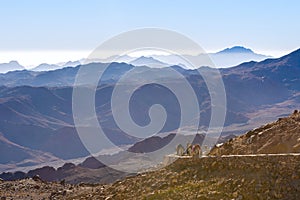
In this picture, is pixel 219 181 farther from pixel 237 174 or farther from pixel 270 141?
pixel 270 141

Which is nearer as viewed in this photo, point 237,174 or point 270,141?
point 237,174

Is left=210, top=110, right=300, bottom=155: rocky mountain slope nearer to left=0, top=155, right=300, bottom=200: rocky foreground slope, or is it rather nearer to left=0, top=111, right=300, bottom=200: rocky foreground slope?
left=0, top=111, right=300, bottom=200: rocky foreground slope

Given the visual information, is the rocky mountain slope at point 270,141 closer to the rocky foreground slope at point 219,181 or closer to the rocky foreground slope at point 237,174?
the rocky foreground slope at point 237,174

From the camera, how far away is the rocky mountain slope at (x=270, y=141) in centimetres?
2052

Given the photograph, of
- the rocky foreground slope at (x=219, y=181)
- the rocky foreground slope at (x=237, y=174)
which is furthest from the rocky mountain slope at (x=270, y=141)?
the rocky foreground slope at (x=219, y=181)

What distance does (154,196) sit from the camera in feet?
60.3

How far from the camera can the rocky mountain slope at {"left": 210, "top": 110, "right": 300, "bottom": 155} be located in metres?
20.5

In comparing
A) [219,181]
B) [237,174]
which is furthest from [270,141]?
[219,181]

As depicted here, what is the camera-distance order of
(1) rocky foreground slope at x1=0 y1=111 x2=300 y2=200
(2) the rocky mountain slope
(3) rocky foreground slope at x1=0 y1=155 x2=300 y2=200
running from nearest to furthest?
(3) rocky foreground slope at x1=0 y1=155 x2=300 y2=200, (1) rocky foreground slope at x1=0 y1=111 x2=300 y2=200, (2) the rocky mountain slope

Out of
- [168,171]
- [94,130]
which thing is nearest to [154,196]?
[168,171]

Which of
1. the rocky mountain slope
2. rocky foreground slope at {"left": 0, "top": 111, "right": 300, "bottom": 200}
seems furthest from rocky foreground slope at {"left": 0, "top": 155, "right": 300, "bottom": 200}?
the rocky mountain slope

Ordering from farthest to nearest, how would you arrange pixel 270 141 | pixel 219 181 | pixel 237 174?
pixel 270 141, pixel 237 174, pixel 219 181

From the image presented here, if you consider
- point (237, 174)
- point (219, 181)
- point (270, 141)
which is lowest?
point (219, 181)

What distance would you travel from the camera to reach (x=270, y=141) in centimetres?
2130
